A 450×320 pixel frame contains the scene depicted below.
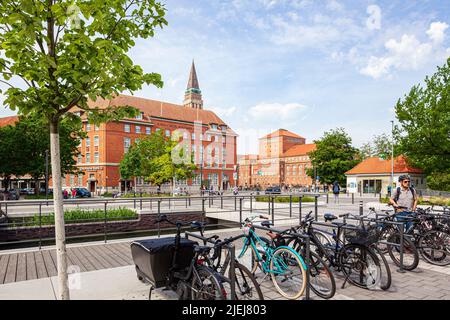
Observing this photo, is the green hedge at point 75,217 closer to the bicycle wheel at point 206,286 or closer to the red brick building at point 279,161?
the bicycle wheel at point 206,286

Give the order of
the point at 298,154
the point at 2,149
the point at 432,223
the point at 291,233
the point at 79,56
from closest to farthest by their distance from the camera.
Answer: the point at 79,56 → the point at 291,233 → the point at 432,223 → the point at 2,149 → the point at 298,154

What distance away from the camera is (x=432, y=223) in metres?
7.45

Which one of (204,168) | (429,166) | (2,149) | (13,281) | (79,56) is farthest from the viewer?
(204,168)

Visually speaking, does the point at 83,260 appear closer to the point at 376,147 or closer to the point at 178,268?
the point at 178,268

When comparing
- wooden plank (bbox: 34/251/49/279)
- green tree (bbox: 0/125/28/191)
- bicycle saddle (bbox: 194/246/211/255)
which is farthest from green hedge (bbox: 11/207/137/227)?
green tree (bbox: 0/125/28/191)

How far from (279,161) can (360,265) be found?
12740cm

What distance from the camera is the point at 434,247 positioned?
269 inches

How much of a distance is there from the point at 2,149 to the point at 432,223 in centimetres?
4350

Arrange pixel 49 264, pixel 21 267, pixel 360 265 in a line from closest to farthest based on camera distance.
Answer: pixel 360 265, pixel 21 267, pixel 49 264

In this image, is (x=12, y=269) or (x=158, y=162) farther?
(x=158, y=162)

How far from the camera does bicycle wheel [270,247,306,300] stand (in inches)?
181

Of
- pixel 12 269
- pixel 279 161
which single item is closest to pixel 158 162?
pixel 12 269
